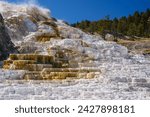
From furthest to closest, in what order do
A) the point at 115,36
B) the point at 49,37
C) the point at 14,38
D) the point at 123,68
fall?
the point at 115,36, the point at 14,38, the point at 49,37, the point at 123,68

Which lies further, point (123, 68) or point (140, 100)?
point (123, 68)

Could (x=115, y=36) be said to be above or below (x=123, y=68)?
above

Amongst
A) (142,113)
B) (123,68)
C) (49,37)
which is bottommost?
(142,113)

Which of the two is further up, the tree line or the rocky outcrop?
the tree line

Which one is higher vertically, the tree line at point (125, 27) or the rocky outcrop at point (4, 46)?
the tree line at point (125, 27)

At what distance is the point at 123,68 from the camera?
3397 centimetres

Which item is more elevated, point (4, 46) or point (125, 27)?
point (125, 27)

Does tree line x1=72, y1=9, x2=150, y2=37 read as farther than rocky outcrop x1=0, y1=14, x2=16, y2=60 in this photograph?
Yes

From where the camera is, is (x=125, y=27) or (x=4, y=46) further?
(x=125, y=27)

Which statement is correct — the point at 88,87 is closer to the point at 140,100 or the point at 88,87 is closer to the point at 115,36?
the point at 140,100

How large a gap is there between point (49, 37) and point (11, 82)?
76.6 ft

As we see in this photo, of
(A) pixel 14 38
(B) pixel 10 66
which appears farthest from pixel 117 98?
(A) pixel 14 38

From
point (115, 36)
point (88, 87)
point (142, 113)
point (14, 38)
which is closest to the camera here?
point (142, 113)

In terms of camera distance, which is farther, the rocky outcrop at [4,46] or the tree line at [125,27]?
the tree line at [125,27]
